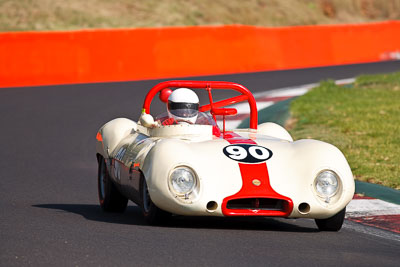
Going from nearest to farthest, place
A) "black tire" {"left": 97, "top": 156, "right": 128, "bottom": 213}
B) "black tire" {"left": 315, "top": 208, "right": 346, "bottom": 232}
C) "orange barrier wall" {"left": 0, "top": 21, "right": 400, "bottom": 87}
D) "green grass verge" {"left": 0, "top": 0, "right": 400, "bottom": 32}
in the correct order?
"black tire" {"left": 315, "top": 208, "right": 346, "bottom": 232}
"black tire" {"left": 97, "top": 156, "right": 128, "bottom": 213}
"orange barrier wall" {"left": 0, "top": 21, "right": 400, "bottom": 87}
"green grass verge" {"left": 0, "top": 0, "right": 400, "bottom": 32}

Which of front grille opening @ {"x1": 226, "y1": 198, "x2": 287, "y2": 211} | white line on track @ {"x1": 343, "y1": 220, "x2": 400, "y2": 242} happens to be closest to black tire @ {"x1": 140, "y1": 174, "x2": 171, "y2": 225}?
front grille opening @ {"x1": 226, "y1": 198, "x2": 287, "y2": 211}

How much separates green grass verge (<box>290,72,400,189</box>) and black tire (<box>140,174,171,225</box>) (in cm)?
321

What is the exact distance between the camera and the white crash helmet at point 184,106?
8.34 meters

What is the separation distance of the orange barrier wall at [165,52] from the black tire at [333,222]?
15.0 meters

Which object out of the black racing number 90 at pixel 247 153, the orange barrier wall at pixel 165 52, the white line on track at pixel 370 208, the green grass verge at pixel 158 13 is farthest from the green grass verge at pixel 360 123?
the green grass verge at pixel 158 13

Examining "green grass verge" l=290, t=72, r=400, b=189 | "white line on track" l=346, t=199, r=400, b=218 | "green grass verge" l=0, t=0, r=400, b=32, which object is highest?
"green grass verge" l=0, t=0, r=400, b=32

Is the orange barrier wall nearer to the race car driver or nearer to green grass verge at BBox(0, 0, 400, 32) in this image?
green grass verge at BBox(0, 0, 400, 32)

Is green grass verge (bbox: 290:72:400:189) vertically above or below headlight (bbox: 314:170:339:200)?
below

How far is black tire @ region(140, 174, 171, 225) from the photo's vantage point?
283 inches

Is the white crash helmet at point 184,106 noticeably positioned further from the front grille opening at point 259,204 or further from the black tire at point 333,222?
the black tire at point 333,222

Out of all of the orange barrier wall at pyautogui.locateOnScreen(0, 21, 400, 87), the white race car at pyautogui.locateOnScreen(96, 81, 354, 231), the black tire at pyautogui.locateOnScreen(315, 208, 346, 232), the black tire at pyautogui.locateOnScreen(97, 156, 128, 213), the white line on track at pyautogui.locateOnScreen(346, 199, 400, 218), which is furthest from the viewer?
the orange barrier wall at pyautogui.locateOnScreen(0, 21, 400, 87)

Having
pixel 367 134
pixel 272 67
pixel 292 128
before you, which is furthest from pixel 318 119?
pixel 272 67

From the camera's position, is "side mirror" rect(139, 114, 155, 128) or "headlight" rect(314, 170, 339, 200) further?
"side mirror" rect(139, 114, 155, 128)

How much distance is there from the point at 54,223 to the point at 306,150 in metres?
1.96
